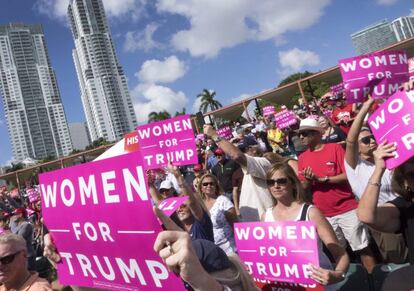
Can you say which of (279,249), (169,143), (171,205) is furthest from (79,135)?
(279,249)

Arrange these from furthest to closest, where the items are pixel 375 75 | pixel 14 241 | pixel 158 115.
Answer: pixel 158 115 < pixel 375 75 < pixel 14 241

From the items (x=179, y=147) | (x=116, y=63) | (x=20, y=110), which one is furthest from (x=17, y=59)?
(x=179, y=147)

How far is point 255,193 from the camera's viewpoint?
408cm

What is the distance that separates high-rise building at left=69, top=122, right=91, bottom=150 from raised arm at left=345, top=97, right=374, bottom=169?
182 meters

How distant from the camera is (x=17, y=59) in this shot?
507 ft

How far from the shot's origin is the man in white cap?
3.85m

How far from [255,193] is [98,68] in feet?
521

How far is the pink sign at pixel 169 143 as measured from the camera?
5.09 meters

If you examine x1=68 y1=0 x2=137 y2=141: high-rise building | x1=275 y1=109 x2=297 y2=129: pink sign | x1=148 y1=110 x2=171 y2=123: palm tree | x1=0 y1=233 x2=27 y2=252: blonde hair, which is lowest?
x1=0 y1=233 x2=27 y2=252: blonde hair

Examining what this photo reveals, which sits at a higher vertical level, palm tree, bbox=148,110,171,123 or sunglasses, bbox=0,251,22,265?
palm tree, bbox=148,110,171,123

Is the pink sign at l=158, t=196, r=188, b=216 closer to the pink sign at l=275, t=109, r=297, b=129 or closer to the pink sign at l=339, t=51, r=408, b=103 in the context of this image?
the pink sign at l=339, t=51, r=408, b=103

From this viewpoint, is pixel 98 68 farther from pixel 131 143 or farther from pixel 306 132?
pixel 306 132

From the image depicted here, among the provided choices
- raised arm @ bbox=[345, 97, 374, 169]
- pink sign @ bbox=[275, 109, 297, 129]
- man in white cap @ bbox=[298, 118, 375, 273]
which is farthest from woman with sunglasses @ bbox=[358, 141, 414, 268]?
pink sign @ bbox=[275, 109, 297, 129]

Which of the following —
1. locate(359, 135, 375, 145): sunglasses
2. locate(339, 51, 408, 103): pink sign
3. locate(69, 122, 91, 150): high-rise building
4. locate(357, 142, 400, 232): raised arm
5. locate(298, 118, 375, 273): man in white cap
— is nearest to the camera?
locate(357, 142, 400, 232): raised arm
